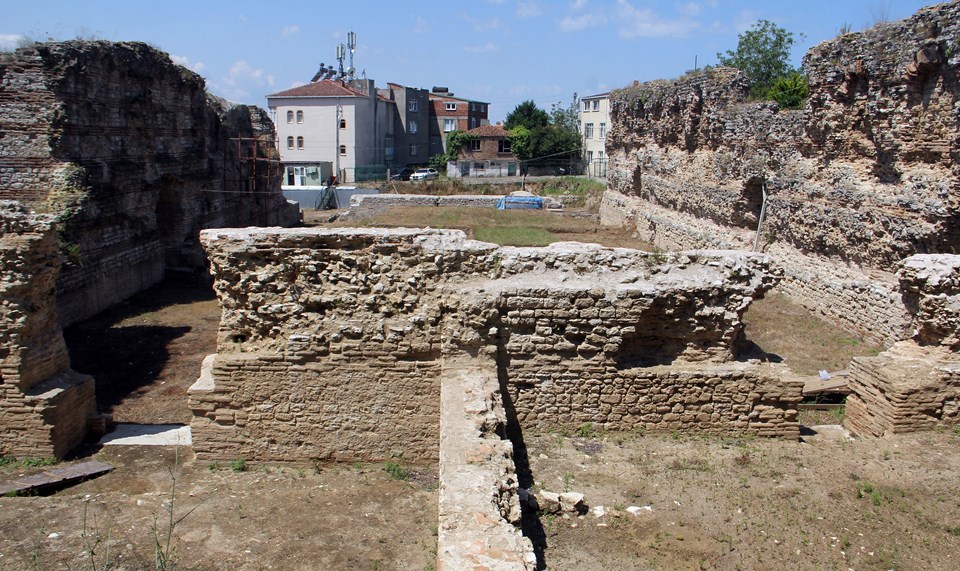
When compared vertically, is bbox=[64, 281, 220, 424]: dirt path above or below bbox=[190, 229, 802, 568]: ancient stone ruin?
below

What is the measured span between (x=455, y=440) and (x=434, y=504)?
1.00m

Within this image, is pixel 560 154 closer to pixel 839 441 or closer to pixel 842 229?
pixel 842 229

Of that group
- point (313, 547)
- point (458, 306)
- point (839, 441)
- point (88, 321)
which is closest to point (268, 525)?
point (313, 547)

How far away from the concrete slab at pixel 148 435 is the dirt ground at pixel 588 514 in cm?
26

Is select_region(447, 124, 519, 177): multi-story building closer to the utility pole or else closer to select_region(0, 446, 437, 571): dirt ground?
the utility pole

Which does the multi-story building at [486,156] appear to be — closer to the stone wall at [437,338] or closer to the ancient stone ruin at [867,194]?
the ancient stone ruin at [867,194]

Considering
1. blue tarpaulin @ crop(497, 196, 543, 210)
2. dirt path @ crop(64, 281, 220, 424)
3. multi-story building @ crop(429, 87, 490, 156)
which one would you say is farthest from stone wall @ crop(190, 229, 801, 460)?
multi-story building @ crop(429, 87, 490, 156)

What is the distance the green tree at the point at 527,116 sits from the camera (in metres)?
59.3

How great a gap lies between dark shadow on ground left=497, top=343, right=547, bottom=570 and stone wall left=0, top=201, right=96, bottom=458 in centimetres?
534

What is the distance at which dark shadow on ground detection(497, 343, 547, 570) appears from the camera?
5.43 metres

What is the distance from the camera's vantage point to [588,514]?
5.83 m

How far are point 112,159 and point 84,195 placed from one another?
91.2 inches

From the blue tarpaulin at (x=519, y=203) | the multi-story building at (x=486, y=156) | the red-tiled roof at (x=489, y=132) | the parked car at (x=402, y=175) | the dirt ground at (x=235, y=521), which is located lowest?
the dirt ground at (x=235, y=521)

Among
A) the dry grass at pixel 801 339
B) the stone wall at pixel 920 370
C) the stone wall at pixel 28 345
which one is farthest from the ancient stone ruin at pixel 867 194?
the stone wall at pixel 28 345
